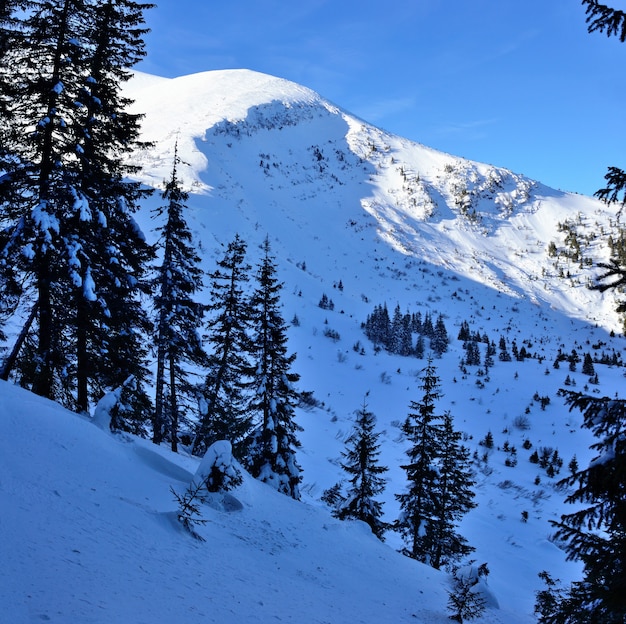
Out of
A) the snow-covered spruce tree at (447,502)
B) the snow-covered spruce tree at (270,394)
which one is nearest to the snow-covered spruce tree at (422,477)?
the snow-covered spruce tree at (447,502)

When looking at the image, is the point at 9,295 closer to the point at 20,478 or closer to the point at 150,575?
the point at 20,478

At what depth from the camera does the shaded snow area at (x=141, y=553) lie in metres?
4.48

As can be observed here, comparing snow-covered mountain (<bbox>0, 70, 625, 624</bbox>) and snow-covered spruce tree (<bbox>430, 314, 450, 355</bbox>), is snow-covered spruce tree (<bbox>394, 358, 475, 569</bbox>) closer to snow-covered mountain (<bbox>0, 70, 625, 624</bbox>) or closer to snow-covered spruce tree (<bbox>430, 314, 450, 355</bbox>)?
snow-covered mountain (<bbox>0, 70, 625, 624</bbox>)

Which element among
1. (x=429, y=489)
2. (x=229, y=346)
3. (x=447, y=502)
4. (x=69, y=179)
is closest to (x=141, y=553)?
(x=69, y=179)

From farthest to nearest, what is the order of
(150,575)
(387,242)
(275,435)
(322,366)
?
(387,242)
(322,366)
(275,435)
(150,575)

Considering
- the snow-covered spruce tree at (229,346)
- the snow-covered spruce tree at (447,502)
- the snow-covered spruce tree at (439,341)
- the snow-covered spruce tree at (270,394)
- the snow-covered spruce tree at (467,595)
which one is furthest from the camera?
the snow-covered spruce tree at (439,341)

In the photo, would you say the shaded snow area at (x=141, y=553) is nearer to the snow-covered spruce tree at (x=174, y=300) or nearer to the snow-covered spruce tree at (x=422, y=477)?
the snow-covered spruce tree at (x=174, y=300)

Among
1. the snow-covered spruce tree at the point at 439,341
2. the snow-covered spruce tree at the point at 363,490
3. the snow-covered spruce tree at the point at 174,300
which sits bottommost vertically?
the snow-covered spruce tree at the point at 363,490

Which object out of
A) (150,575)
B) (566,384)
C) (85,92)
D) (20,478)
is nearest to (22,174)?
(85,92)

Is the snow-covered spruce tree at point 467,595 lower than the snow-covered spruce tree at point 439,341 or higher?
lower

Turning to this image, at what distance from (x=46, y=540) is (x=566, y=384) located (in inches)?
3605

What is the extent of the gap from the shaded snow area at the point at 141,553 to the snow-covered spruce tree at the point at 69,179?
3.07m

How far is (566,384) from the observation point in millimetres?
79375

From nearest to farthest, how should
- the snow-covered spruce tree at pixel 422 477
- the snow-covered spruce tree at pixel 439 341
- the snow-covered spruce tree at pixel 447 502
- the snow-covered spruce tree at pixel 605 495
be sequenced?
1. the snow-covered spruce tree at pixel 605 495
2. the snow-covered spruce tree at pixel 422 477
3. the snow-covered spruce tree at pixel 447 502
4. the snow-covered spruce tree at pixel 439 341
